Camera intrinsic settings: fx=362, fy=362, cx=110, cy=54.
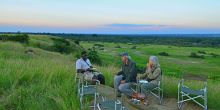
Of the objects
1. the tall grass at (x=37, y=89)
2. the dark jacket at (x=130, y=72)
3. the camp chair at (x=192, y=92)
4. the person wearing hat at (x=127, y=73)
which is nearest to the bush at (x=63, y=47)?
the tall grass at (x=37, y=89)

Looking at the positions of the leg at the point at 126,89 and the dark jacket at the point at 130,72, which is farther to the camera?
the dark jacket at the point at 130,72

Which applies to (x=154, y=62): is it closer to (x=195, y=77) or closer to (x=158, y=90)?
(x=158, y=90)

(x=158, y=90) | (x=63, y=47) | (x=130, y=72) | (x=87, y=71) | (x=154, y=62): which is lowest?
(x=63, y=47)

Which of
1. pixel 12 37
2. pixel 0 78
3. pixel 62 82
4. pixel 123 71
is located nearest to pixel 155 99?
pixel 123 71

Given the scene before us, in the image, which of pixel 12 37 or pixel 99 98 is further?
pixel 12 37

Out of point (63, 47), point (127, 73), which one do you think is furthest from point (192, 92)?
point (63, 47)

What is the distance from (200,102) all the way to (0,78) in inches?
171

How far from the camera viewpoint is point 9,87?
25.3 ft

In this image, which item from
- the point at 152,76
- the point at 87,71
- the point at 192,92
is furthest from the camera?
the point at 87,71

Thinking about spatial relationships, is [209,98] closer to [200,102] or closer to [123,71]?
[200,102]

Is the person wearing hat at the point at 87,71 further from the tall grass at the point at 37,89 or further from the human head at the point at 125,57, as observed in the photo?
the human head at the point at 125,57

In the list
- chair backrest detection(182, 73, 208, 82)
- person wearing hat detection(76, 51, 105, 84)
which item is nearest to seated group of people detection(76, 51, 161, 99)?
person wearing hat detection(76, 51, 105, 84)

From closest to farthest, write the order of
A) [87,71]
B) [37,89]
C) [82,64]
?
[37,89], [87,71], [82,64]

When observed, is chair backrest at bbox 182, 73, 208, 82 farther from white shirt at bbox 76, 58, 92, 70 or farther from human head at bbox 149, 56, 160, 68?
white shirt at bbox 76, 58, 92, 70
